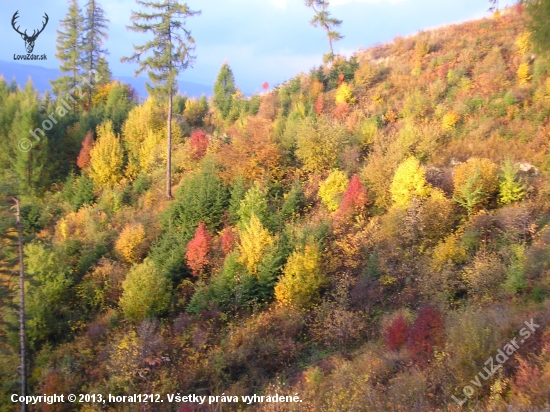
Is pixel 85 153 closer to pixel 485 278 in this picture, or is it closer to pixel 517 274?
pixel 485 278

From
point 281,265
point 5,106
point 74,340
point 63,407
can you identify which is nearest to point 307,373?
point 281,265

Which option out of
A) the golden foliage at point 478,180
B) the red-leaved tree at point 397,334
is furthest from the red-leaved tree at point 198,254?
the golden foliage at point 478,180

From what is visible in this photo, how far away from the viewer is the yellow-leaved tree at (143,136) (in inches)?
1142

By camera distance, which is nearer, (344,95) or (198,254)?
(198,254)

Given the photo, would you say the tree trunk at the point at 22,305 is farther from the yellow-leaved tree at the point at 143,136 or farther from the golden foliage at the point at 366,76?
the golden foliage at the point at 366,76

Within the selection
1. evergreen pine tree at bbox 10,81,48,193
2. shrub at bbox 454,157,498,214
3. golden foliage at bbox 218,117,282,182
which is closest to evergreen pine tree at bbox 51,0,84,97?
evergreen pine tree at bbox 10,81,48,193

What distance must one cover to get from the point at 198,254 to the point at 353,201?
7.72 metres

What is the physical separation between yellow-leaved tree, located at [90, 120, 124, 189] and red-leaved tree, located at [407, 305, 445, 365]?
2485 centimetres

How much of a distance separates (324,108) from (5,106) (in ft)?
88.9

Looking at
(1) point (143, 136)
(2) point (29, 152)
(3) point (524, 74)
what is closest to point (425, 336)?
(3) point (524, 74)

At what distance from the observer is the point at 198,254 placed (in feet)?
61.1

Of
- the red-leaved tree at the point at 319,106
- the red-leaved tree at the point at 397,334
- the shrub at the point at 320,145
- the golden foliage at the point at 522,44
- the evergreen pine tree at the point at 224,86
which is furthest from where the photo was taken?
the evergreen pine tree at the point at 224,86

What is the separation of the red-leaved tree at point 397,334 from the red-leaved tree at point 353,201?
7066mm

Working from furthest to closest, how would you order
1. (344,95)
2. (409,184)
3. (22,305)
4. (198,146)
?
(344,95) < (198,146) < (409,184) < (22,305)
